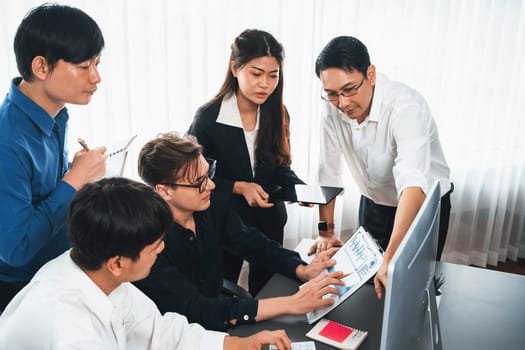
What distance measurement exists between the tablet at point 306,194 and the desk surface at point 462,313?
0.99 ft

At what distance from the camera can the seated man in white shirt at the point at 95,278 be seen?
38.8 inches

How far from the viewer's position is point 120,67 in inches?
91.4

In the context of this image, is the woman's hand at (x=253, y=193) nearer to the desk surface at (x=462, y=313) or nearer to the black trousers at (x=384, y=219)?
the desk surface at (x=462, y=313)

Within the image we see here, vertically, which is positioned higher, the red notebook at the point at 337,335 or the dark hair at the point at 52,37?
the dark hair at the point at 52,37

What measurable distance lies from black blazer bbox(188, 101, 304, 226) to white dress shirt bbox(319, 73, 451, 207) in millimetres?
238

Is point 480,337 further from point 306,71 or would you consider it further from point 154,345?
point 306,71

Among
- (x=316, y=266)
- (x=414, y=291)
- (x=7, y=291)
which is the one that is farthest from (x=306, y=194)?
(x=7, y=291)

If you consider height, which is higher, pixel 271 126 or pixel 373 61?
pixel 373 61

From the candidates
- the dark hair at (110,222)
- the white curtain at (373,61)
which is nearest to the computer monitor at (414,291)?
the dark hair at (110,222)

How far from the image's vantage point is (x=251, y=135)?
6.62ft

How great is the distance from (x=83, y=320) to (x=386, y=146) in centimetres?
122

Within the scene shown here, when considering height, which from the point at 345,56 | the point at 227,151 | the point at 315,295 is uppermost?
the point at 345,56

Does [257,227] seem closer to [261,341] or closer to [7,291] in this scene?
[261,341]

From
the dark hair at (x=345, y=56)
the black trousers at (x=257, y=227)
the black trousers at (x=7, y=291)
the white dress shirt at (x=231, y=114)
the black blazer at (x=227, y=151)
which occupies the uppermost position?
the dark hair at (x=345, y=56)
